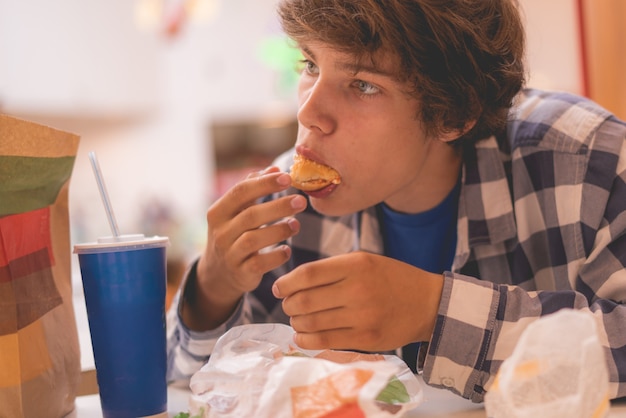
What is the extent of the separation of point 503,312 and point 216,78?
4.08 meters

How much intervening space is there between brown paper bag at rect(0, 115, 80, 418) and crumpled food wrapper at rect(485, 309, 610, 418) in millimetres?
464

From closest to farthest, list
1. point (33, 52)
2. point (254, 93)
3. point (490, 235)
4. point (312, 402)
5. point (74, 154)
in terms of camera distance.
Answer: point (312, 402) → point (74, 154) → point (490, 235) → point (33, 52) → point (254, 93)

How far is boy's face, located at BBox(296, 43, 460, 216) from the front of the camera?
0.93 metres

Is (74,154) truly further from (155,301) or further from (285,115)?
(285,115)

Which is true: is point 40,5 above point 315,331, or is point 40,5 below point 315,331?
above

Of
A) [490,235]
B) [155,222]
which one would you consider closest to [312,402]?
[490,235]

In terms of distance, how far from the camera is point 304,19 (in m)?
0.95

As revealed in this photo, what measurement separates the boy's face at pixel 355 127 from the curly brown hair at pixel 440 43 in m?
0.02

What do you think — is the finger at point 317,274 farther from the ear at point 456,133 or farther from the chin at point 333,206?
the ear at point 456,133

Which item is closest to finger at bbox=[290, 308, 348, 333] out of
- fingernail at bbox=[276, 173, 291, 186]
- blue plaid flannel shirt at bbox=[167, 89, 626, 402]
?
blue plaid flannel shirt at bbox=[167, 89, 626, 402]

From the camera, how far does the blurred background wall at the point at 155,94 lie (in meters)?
3.91

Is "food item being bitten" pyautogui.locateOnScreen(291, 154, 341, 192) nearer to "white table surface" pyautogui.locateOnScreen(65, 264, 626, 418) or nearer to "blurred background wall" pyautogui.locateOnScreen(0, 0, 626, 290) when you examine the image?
"white table surface" pyautogui.locateOnScreen(65, 264, 626, 418)

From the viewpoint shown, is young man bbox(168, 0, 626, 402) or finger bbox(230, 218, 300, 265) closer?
young man bbox(168, 0, 626, 402)

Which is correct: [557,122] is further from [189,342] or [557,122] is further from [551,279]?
[189,342]
